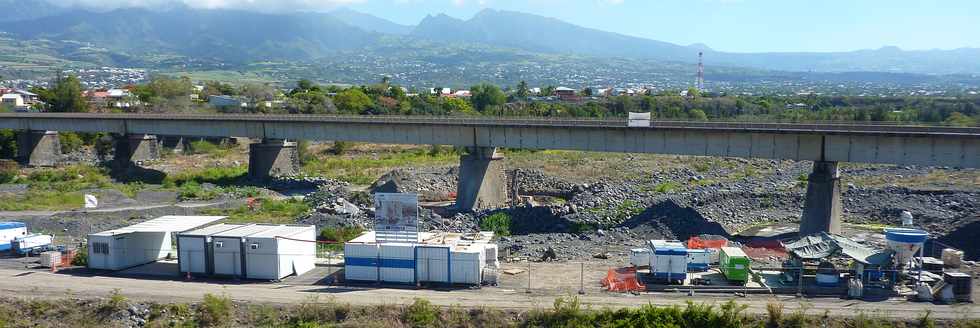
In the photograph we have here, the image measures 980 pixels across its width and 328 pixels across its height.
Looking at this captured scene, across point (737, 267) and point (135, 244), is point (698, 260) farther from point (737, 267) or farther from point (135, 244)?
point (135, 244)

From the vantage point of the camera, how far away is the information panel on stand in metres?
26.9

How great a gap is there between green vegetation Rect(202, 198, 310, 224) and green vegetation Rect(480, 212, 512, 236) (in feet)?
34.1

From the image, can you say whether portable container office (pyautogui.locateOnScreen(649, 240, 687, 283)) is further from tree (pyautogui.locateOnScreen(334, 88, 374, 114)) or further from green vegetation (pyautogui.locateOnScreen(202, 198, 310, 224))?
tree (pyautogui.locateOnScreen(334, 88, 374, 114))

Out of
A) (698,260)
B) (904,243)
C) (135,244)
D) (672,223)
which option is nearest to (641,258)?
(698,260)

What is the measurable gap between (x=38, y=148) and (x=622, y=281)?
6906cm

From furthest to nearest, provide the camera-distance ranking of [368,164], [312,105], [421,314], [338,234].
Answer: [312,105] → [368,164] → [338,234] → [421,314]

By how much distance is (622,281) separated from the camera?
2625 cm

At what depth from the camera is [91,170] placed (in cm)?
6494

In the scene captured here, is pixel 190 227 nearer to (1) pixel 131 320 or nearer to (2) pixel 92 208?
(1) pixel 131 320

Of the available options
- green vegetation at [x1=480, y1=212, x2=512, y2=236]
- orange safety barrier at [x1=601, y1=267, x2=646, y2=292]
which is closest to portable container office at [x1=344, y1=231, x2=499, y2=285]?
orange safety barrier at [x1=601, y1=267, x2=646, y2=292]

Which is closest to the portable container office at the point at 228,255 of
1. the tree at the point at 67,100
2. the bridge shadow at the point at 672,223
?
the bridge shadow at the point at 672,223

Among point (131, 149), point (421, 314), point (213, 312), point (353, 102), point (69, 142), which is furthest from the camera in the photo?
point (353, 102)

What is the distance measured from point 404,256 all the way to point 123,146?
178ft

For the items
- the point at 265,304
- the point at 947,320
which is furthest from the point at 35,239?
the point at 947,320
